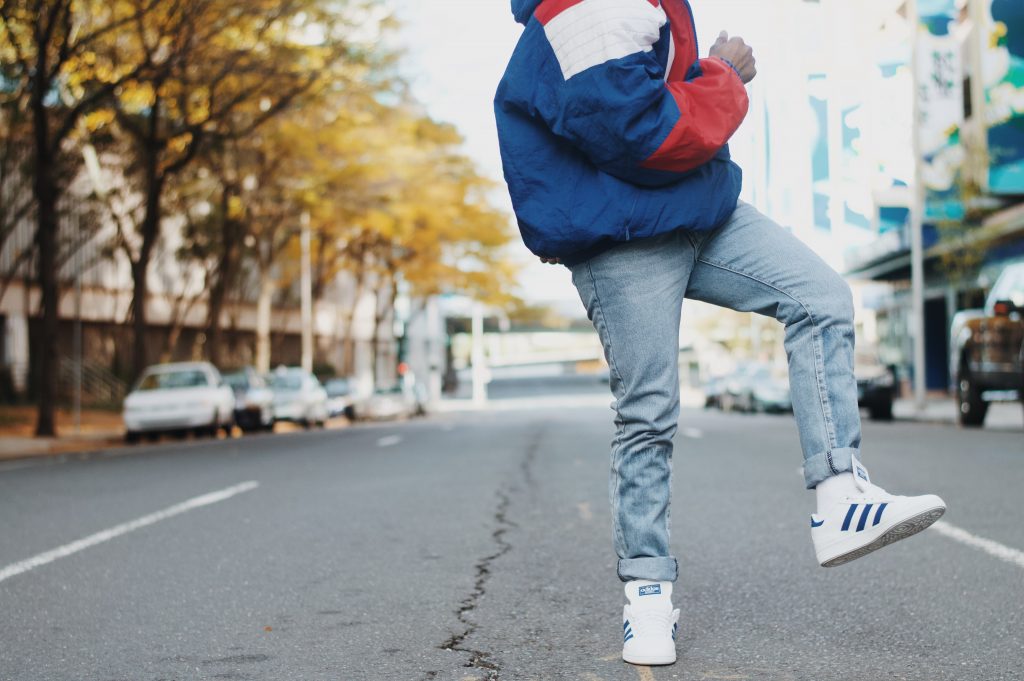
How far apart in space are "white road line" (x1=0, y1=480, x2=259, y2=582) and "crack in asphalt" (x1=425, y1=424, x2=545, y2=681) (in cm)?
195

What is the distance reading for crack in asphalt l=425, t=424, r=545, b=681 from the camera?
3.30 meters

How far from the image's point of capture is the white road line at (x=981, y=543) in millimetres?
4965

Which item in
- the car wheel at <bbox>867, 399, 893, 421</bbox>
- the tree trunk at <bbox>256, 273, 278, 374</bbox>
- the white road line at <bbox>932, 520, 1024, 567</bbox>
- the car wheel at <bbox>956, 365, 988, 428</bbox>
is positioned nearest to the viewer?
the white road line at <bbox>932, 520, 1024, 567</bbox>

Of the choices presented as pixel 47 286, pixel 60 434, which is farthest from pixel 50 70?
pixel 60 434

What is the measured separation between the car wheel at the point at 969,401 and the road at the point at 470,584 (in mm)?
6837

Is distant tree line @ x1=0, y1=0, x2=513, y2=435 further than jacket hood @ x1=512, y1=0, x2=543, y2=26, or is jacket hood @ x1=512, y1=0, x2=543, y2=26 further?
distant tree line @ x1=0, y1=0, x2=513, y2=435

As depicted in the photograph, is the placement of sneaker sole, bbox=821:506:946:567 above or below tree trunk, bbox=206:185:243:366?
below

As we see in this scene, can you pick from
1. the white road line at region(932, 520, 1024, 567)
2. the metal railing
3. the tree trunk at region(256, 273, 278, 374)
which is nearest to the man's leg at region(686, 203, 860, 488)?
the white road line at region(932, 520, 1024, 567)

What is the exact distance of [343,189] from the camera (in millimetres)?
28703

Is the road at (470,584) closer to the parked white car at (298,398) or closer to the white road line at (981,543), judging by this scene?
the white road line at (981,543)

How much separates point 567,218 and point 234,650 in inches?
65.7

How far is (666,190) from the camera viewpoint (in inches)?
121

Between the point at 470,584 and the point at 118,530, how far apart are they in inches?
107

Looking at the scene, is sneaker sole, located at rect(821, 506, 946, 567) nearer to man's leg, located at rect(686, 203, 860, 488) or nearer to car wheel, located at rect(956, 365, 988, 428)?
man's leg, located at rect(686, 203, 860, 488)
